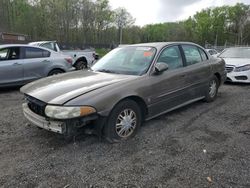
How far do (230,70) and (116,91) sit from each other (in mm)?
6178

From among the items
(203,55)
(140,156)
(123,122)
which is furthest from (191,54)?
(140,156)

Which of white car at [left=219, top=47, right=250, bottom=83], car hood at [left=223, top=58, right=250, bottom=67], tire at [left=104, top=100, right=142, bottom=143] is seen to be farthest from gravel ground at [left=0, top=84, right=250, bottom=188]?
car hood at [left=223, top=58, right=250, bottom=67]

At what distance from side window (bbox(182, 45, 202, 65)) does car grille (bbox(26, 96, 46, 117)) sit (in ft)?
9.89

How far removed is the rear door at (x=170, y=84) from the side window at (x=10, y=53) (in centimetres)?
471

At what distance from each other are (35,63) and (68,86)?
4.21 meters

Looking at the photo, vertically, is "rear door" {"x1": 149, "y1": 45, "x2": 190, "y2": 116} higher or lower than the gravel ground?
higher

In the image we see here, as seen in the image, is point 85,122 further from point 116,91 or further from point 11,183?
point 11,183

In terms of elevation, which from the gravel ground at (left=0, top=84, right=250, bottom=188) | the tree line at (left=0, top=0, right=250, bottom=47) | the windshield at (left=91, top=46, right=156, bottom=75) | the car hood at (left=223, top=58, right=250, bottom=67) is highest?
the tree line at (left=0, top=0, right=250, bottom=47)

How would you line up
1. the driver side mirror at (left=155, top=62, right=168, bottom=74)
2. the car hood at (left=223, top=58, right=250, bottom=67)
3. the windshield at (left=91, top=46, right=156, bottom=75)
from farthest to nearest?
1. the car hood at (left=223, top=58, right=250, bottom=67)
2. the windshield at (left=91, top=46, right=156, bottom=75)
3. the driver side mirror at (left=155, top=62, right=168, bottom=74)

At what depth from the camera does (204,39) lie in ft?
232

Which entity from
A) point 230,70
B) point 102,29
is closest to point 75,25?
point 102,29

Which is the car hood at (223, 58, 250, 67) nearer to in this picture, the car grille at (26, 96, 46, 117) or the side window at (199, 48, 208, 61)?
the side window at (199, 48, 208, 61)

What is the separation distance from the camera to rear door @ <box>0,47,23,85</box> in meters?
6.86

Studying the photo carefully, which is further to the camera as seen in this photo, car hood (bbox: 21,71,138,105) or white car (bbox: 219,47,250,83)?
white car (bbox: 219,47,250,83)
